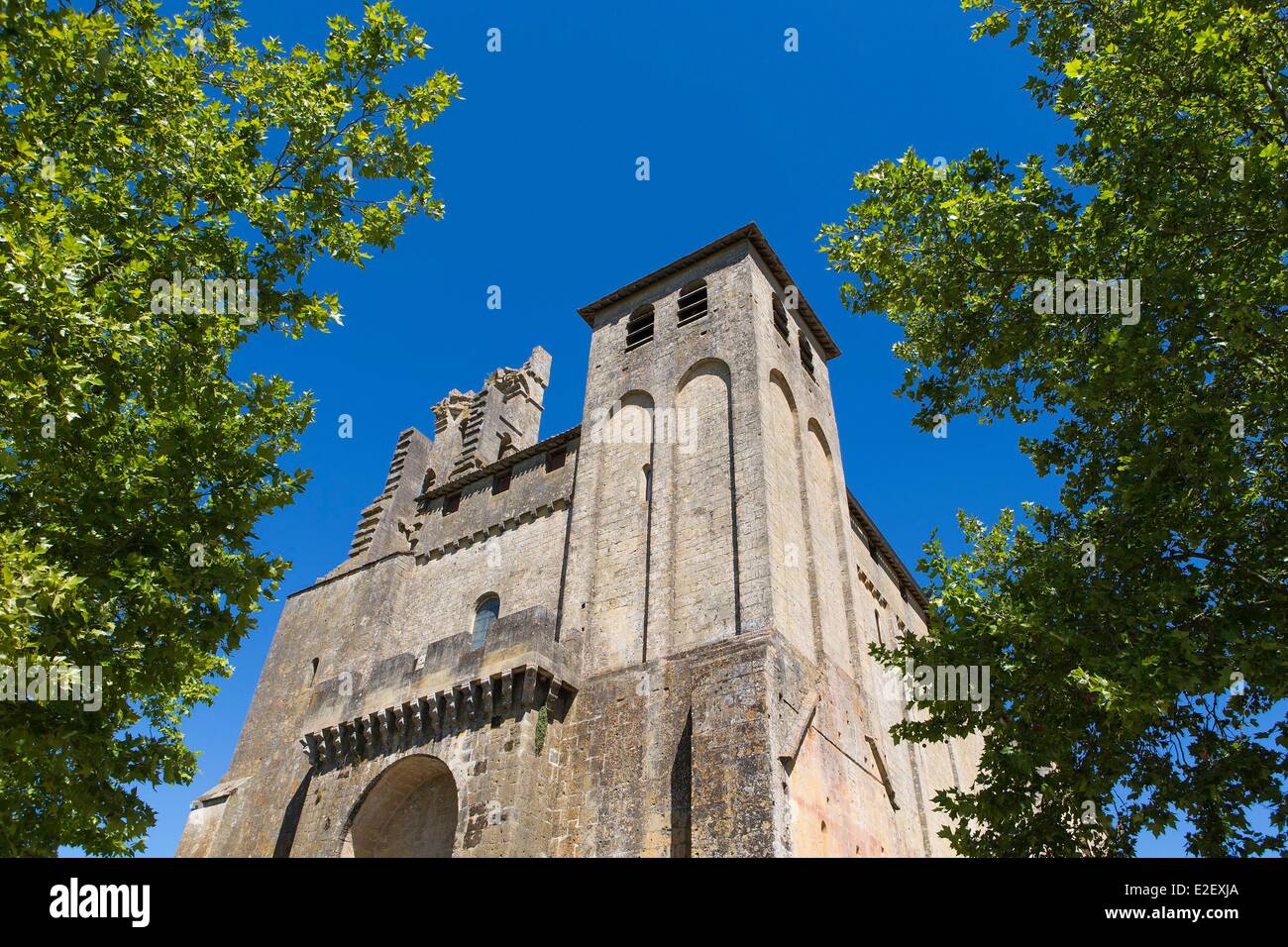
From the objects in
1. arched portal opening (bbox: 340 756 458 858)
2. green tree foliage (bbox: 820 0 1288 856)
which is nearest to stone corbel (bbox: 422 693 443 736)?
arched portal opening (bbox: 340 756 458 858)

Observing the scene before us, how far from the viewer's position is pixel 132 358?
903cm

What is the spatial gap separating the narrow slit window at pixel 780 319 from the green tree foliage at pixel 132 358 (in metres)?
12.1

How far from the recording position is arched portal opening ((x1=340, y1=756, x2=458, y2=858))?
15375mm

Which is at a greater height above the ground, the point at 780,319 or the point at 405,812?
the point at 780,319

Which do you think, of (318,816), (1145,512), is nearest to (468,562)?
(318,816)

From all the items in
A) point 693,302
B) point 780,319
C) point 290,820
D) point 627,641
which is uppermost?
point 693,302

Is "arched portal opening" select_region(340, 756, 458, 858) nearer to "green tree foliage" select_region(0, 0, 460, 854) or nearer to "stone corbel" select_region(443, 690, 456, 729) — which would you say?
"stone corbel" select_region(443, 690, 456, 729)

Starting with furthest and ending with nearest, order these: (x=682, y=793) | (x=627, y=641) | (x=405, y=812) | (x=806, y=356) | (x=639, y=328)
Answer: (x=806, y=356) → (x=639, y=328) → (x=405, y=812) → (x=627, y=641) → (x=682, y=793)

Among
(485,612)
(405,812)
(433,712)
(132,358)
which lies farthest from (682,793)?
(132,358)

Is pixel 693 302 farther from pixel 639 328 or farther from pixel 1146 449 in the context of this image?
pixel 1146 449

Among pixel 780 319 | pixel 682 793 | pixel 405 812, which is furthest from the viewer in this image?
pixel 780 319

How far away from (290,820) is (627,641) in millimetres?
8791

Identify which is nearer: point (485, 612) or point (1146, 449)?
point (1146, 449)
